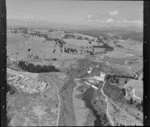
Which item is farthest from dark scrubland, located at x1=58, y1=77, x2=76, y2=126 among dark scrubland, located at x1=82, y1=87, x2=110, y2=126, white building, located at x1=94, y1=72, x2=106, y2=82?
white building, located at x1=94, y1=72, x2=106, y2=82

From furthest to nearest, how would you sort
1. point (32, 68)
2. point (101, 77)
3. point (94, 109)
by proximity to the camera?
point (32, 68) → point (101, 77) → point (94, 109)

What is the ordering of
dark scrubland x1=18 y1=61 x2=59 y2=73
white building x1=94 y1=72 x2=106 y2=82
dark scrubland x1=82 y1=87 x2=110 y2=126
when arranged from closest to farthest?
1. dark scrubland x1=82 y1=87 x2=110 y2=126
2. white building x1=94 y1=72 x2=106 y2=82
3. dark scrubland x1=18 y1=61 x2=59 y2=73

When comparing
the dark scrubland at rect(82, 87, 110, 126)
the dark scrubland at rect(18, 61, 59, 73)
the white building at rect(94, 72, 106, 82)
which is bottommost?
the dark scrubland at rect(82, 87, 110, 126)

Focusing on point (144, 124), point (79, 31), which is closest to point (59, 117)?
point (144, 124)

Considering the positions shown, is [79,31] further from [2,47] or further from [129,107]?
[129,107]

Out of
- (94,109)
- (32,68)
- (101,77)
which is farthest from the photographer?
(32,68)

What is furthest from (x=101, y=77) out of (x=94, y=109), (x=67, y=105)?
(x=67, y=105)

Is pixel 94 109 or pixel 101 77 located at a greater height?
pixel 101 77

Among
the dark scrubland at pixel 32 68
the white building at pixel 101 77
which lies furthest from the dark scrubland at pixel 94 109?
the dark scrubland at pixel 32 68

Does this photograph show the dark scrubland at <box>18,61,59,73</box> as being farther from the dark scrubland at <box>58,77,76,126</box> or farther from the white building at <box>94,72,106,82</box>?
the white building at <box>94,72,106,82</box>

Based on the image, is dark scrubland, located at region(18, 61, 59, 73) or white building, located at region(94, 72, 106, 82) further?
dark scrubland, located at region(18, 61, 59, 73)

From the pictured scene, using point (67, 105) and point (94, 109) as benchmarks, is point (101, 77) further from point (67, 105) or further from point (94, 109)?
point (67, 105)
